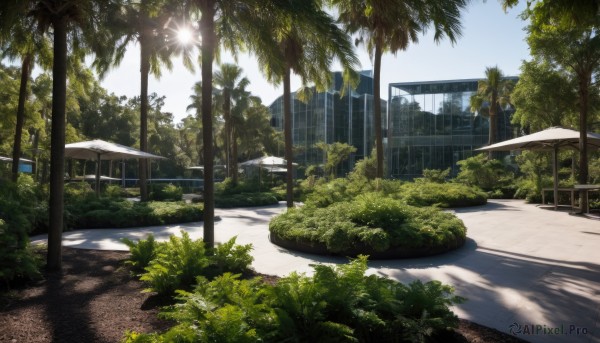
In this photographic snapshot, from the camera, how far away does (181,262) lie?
5164mm

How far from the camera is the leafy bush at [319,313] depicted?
2.84m

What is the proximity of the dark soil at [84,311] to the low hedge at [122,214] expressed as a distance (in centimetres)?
581

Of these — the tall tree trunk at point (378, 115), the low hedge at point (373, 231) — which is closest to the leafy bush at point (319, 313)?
the low hedge at point (373, 231)

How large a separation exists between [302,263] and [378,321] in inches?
153

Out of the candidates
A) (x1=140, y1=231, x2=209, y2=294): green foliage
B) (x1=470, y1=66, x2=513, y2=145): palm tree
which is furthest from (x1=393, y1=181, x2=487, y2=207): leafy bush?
(x1=470, y1=66, x2=513, y2=145): palm tree

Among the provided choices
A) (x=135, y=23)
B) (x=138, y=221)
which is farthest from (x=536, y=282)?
(x=135, y=23)

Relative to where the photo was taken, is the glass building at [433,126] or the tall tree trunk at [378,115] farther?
the glass building at [433,126]

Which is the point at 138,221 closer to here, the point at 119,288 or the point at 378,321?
the point at 119,288

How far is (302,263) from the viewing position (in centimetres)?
688

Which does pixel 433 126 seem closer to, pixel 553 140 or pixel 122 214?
pixel 553 140

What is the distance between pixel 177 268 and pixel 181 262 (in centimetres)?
9

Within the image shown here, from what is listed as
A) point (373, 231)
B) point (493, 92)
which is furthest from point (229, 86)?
point (373, 231)

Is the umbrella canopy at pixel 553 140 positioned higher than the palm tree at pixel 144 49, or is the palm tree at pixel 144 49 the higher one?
the palm tree at pixel 144 49

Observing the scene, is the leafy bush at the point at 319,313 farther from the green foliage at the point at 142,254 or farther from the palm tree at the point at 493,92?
the palm tree at the point at 493,92
